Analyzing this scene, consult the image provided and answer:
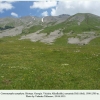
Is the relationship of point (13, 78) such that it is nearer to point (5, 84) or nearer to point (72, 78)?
point (5, 84)

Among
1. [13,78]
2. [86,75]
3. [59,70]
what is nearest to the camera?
[13,78]

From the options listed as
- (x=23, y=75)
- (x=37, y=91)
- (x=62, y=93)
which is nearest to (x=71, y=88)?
(x=62, y=93)

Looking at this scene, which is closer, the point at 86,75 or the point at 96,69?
the point at 86,75

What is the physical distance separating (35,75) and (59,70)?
445 centimetres

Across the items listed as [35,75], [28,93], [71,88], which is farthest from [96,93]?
[35,75]

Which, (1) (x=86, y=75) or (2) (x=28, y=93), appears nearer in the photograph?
(2) (x=28, y=93)

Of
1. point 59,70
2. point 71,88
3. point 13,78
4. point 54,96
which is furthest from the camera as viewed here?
point 59,70

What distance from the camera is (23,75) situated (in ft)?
82.2

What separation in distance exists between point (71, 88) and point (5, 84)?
7306mm

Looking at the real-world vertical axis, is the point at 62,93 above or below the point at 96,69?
above

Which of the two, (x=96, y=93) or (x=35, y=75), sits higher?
(x=96, y=93)

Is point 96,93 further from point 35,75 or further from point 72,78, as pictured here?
point 35,75

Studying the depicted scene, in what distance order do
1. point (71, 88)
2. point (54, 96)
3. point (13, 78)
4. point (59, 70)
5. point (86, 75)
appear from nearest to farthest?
1. point (54, 96)
2. point (71, 88)
3. point (13, 78)
4. point (86, 75)
5. point (59, 70)

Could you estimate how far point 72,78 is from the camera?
2402 cm
